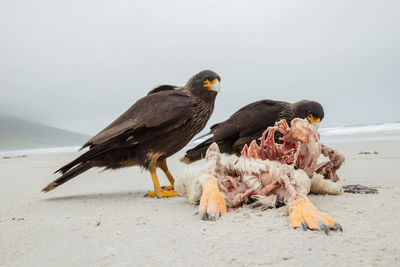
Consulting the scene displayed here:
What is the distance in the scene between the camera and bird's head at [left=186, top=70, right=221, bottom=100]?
464 centimetres

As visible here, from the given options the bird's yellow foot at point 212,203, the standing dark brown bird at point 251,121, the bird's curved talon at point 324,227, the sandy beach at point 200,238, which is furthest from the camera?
the standing dark brown bird at point 251,121

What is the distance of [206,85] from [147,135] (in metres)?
1.23

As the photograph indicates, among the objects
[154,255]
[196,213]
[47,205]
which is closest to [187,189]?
[196,213]

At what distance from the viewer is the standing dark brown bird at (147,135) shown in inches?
154

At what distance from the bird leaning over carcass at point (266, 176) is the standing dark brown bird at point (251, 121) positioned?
8.82 feet

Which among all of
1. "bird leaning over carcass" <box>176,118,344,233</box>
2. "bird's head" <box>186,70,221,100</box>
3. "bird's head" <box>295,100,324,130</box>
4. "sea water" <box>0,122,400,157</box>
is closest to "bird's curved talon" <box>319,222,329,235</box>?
"bird leaning over carcass" <box>176,118,344,233</box>

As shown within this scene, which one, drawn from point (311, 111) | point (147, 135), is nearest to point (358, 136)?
point (311, 111)

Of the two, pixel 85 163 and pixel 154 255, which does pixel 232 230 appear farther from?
pixel 85 163

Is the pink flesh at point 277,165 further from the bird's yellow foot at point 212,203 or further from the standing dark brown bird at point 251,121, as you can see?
the standing dark brown bird at point 251,121

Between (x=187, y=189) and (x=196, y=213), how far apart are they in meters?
0.48

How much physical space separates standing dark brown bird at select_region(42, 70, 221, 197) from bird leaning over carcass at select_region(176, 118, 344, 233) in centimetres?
120

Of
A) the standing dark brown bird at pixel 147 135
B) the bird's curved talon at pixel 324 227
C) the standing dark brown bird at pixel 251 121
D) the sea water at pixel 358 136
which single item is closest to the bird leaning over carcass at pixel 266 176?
the bird's curved talon at pixel 324 227

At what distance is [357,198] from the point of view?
2715mm

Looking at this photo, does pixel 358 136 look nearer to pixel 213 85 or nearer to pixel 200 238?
pixel 213 85
